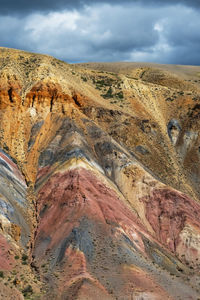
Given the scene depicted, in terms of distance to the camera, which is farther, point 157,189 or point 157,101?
point 157,101

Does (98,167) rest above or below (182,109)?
below

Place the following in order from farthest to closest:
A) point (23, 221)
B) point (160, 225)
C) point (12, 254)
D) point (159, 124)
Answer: point (159, 124) → point (160, 225) → point (23, 221) → point (12, 254)

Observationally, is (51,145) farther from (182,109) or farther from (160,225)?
(182,109)

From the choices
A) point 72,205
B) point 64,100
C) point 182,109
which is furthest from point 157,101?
point 72,205

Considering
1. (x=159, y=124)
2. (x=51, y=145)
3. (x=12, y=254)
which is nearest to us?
(x=12, y=254)

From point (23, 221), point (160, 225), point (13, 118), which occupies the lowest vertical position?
point (160, 225)

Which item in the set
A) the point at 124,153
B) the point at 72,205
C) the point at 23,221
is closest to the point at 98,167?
the point at 124,153
